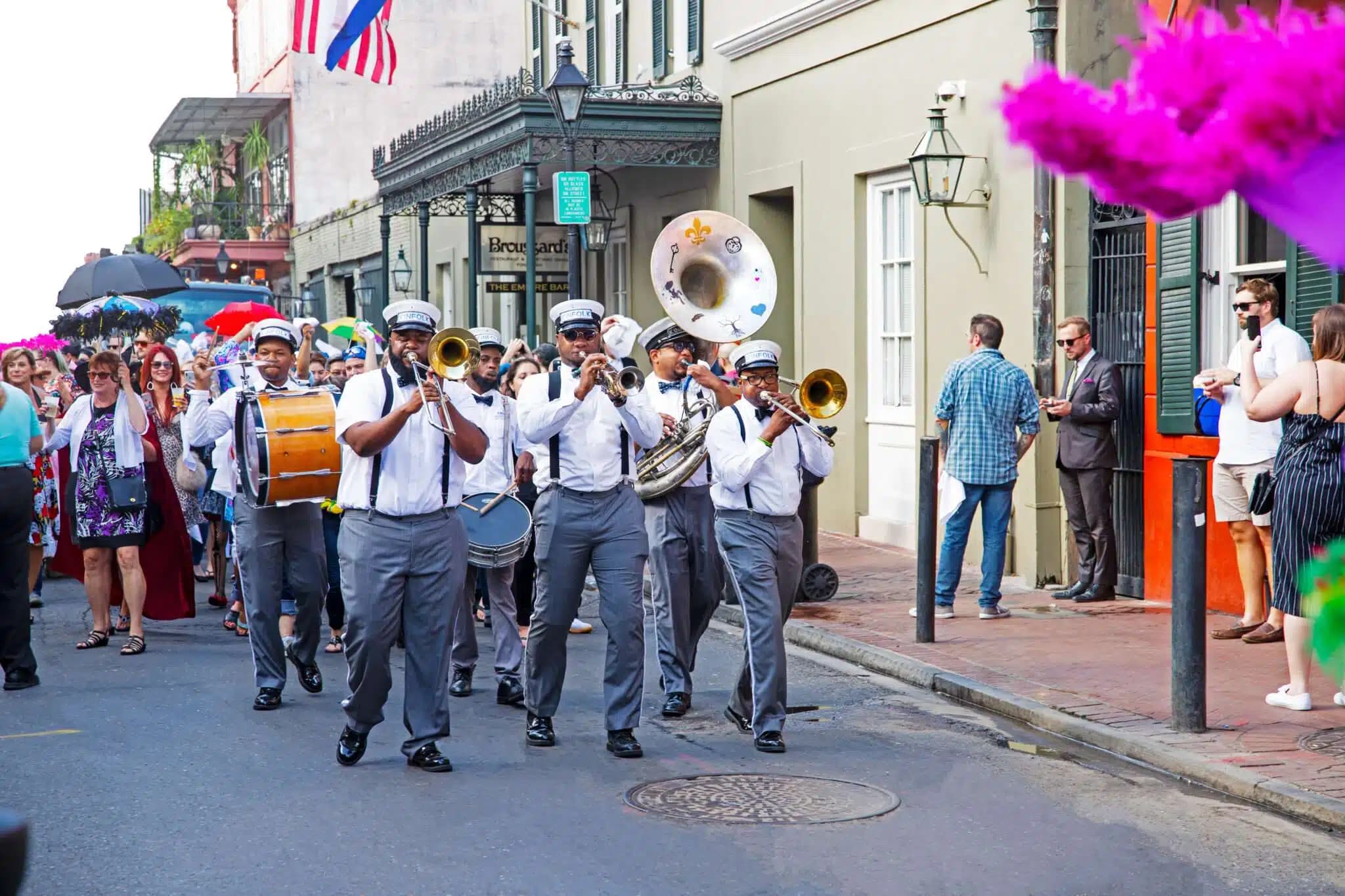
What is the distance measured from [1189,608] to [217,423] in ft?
16.0

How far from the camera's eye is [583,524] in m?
7.23

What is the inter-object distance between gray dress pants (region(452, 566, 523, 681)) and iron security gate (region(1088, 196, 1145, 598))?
15.5 ft

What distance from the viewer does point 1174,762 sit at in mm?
6789

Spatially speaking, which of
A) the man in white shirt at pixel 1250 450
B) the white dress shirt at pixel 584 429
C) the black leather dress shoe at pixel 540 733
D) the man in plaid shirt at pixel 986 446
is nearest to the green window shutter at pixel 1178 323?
the man in plaid shirt at pixel 986 446

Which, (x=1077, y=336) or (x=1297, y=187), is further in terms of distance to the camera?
(x=1077, y=336)

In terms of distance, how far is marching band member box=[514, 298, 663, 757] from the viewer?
7.21 metres

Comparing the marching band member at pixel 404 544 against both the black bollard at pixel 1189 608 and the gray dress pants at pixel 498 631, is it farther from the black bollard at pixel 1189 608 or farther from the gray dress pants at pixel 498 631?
the black bollard at pixel 1189 608

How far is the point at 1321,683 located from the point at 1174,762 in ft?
5.85

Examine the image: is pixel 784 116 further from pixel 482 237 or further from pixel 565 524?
pixel 565 524

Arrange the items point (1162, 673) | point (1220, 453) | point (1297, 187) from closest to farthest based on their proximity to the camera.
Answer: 1. point (1297, 187)
2. point (1162, 673)
3. point (1220, 453)

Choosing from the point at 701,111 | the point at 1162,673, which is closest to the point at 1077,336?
the point at 1162,673

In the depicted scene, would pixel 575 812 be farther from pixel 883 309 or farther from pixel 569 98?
pixel 569 98

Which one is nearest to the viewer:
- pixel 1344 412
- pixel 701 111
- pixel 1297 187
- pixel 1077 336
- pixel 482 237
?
pixel 1297 187

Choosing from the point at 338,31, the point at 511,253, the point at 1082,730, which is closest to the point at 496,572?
the point at 1082,730
